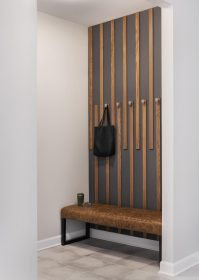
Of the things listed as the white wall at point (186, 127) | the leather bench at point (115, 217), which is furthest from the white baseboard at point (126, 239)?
the white wall at point (186, 127)

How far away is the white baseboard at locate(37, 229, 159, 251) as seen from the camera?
13.9ft

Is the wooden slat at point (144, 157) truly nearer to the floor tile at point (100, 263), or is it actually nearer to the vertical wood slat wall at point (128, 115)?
the vertical wood slat wall at point (128, 115)

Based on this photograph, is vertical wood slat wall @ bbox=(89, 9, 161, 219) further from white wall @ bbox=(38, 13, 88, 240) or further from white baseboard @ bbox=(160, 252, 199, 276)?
white baseboard @ bbox=(160, 252, 199, 276)

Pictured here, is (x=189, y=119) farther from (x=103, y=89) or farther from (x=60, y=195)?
(x=60, y=195)

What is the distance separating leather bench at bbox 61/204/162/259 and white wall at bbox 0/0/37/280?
5.24ft

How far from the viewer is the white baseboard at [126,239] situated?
4209 millimetres

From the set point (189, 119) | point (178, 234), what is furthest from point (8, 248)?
point (189, 119)

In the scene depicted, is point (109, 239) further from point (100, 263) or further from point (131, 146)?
point (131, 146)

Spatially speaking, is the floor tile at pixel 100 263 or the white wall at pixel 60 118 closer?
the floor tile at pixel 100 263

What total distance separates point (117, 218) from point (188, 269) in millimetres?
824

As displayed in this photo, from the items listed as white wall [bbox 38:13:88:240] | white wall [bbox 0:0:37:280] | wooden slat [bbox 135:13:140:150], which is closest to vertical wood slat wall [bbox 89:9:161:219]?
wooden slat [bbox 135:13:140:150]

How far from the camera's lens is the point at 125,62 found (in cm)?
443

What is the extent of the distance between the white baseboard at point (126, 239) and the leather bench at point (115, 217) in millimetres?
181

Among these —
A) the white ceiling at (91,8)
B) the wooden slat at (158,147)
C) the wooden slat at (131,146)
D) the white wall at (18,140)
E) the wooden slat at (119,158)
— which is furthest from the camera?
the wooden slat at (119,158)
